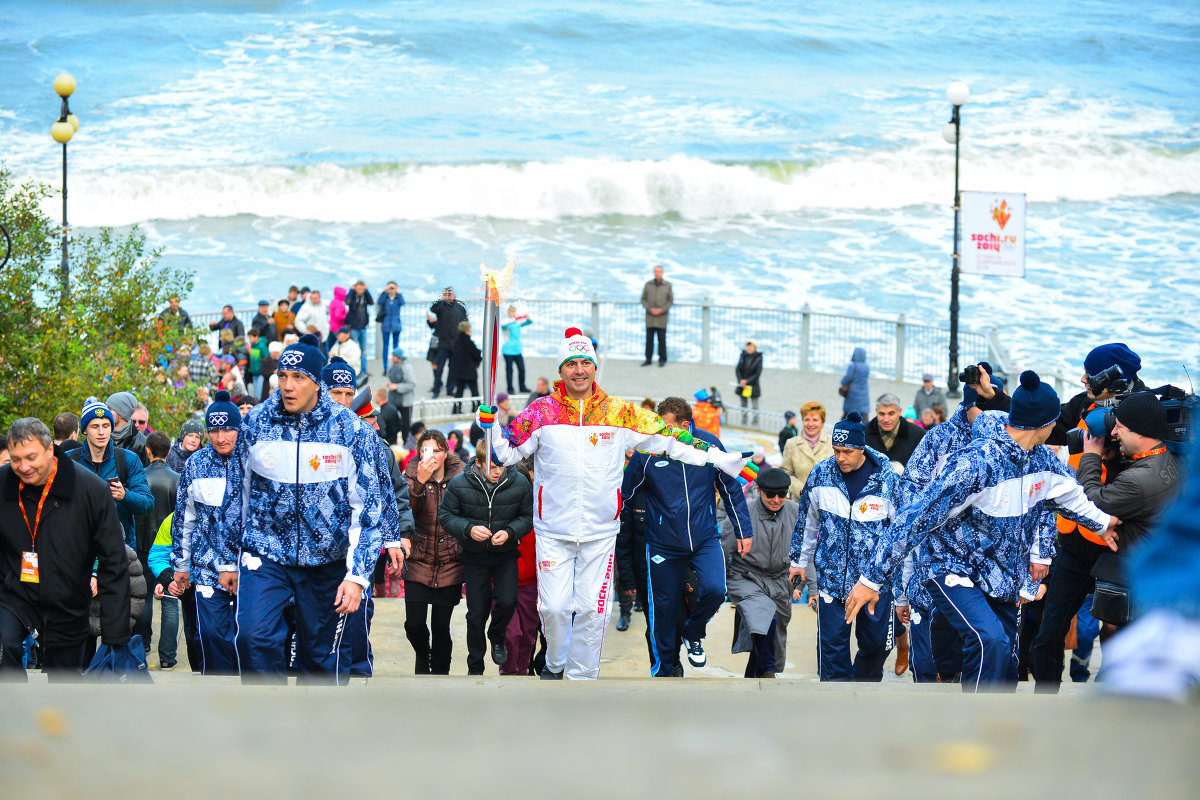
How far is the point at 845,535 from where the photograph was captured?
6.96m

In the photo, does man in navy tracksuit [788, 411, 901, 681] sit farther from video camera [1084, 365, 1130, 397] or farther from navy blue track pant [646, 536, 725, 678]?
video camera [1084, 365, 1130, 397]

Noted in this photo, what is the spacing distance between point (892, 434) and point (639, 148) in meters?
39.5

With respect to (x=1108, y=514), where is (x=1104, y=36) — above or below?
above

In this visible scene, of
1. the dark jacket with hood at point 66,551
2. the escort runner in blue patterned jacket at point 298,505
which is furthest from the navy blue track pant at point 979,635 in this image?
the dark jacket with hood at point 66,551

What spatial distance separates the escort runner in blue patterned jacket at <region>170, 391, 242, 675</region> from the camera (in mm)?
5820

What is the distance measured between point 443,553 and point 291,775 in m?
5.59

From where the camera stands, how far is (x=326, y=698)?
7.22 feet

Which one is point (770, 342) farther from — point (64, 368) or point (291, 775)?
point (291, 775)

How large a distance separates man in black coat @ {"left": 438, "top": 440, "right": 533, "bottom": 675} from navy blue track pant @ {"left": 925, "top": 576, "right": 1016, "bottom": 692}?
8.61ft

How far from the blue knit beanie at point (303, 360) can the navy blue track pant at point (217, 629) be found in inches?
48.5

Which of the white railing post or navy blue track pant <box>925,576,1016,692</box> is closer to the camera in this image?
navy blue track pant <box>925,576,1016,692</box>

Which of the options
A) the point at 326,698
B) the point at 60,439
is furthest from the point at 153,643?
the point at 326,698

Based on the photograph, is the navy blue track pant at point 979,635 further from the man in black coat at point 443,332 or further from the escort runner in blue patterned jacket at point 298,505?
the man in black coat at point 443,332

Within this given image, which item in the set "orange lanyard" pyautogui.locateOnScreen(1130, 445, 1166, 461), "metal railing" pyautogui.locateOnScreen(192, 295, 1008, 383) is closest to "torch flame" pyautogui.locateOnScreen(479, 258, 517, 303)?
"orange lanyard" pyautogui.locateOnScreen(1130, 445, 1166, 461)
